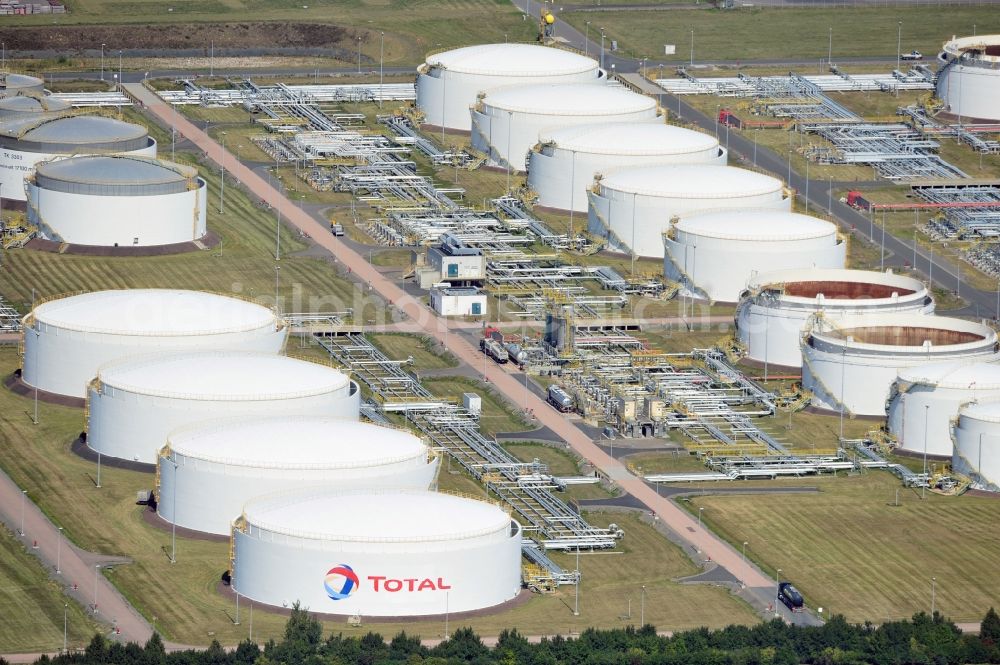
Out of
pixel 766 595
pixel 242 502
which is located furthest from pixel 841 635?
pixel 242 502

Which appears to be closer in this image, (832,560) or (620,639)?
(620,639)

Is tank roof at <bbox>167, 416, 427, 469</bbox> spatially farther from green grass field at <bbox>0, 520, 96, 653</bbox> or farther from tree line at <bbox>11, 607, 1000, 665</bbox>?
tree line at <bbox>11, 607, 1000, 665</bbox>

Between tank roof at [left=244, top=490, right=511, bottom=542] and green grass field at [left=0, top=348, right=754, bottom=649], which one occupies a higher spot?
tank roof at [left=244, top=490, right=511, bottom=542]

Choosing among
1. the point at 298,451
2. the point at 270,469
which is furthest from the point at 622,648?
the point at 298,451

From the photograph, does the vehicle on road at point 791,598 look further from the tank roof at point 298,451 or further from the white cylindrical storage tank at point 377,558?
the tank roof at point 298,451

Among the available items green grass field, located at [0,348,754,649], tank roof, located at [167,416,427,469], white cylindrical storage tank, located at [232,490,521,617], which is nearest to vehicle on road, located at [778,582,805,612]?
green grass field, located at [0,348,754,649]

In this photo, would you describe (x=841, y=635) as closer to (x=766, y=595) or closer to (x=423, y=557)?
(x=766, y=595)
